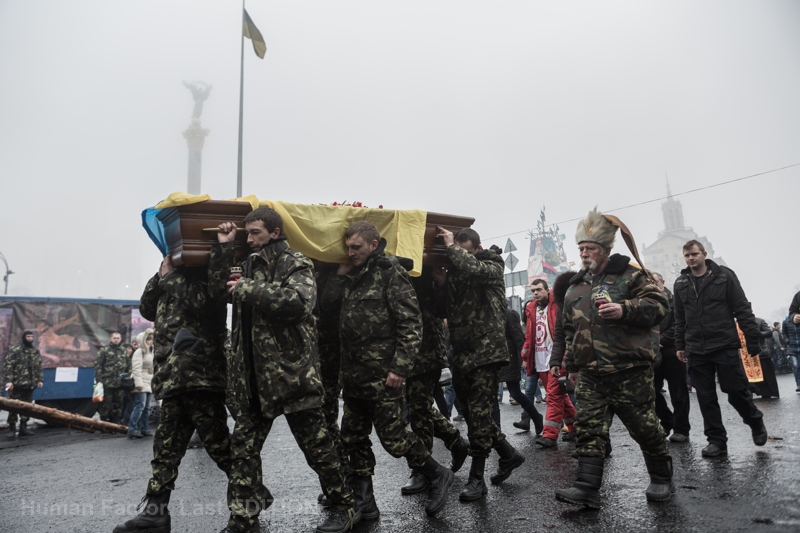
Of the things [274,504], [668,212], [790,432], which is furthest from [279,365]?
[668,212]

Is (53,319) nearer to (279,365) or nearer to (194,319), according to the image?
(194,319)

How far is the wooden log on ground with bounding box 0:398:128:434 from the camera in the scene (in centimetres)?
954

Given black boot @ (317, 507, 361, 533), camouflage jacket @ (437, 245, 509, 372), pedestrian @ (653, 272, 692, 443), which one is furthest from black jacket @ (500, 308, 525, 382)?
black boot @ (317, 507, 361, 533)

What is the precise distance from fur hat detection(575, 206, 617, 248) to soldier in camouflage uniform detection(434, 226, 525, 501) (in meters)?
0.72

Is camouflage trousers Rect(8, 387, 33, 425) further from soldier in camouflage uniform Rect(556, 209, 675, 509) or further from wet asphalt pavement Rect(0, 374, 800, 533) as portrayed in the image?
soldier in camouflage uniform Rect(556, 209, 675, 509)

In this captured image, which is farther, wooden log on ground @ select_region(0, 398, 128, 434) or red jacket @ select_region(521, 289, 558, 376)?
wooden log on ground @ select_region(0, 398, 128, 434)

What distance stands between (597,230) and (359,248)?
1782 mm

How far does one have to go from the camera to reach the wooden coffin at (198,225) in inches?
146

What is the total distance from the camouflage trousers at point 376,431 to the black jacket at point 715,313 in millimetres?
3236

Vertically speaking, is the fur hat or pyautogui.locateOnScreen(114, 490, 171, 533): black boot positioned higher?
the fur hat

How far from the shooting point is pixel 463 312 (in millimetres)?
4391

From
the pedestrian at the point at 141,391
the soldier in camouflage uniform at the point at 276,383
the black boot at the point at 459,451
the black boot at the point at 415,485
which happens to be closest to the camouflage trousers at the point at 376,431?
the soldier in camouflage uniform at the point at 276,383

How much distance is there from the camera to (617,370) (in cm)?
371

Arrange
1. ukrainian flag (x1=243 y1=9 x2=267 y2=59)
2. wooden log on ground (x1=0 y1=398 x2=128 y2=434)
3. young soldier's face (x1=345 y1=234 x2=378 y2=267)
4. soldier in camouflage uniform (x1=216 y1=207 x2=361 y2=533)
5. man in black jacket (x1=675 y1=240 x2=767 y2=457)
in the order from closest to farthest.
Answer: soldier in camouflage uniform (x1=216 y1=207 x2=361 y2=533) → young soldier's face (x1=345 y1=234 x2=378 y2=267) → man in black jacket (x1=675 y1=240 x2=767 y2=457) → wooden log on ground (x1=0 y1=398 x2=128 y2=434) → ukrainian flag (x1=243 y1=9 x2=267 y2=59)
